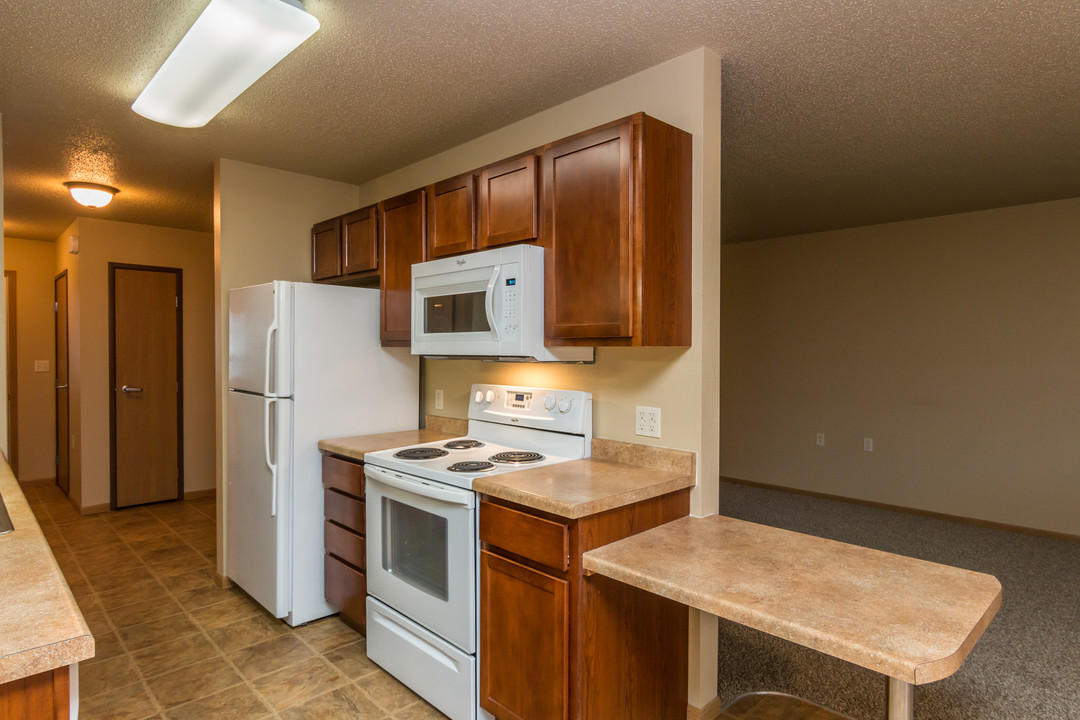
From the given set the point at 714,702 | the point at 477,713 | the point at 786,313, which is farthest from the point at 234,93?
the point at 786,313

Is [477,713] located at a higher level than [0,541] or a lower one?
lower

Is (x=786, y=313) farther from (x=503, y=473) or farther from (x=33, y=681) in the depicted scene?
(x=33, y=681)

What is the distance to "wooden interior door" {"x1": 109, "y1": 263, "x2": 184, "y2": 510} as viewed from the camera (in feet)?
16.5

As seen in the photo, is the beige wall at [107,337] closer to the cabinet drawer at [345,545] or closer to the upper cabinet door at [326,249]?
the upper cabinet door at [326,249]

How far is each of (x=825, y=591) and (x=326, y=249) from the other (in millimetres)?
3150

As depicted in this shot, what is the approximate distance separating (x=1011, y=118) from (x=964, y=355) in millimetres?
2448

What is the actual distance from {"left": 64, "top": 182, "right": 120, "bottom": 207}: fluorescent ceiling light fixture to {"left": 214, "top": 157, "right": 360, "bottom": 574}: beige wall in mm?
1047

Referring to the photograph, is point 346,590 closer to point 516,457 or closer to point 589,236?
point 516,457

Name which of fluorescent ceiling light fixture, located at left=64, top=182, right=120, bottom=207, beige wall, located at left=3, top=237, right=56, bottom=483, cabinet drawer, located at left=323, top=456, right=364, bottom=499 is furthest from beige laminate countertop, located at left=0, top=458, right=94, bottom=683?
beige wall, located at left=3, top=237, right=56, bottom=483

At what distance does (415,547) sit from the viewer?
241 cm

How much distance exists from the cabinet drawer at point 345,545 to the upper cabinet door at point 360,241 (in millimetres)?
1328

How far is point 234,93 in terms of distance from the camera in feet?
7.33

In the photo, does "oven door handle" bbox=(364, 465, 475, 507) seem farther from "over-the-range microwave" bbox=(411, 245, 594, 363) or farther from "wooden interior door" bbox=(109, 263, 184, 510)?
"wooden interior door" bbox=(109, 263, 184, 510)

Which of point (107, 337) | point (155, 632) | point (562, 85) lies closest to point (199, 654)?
point (155, 632)
